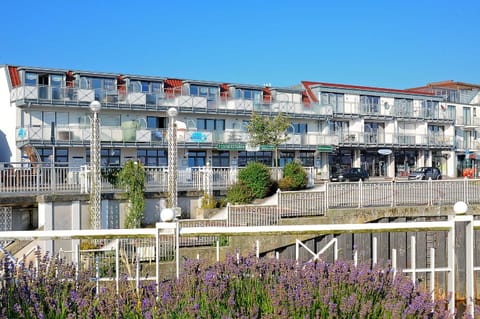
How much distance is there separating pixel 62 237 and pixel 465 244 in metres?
3.45

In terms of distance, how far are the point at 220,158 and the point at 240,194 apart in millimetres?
22290

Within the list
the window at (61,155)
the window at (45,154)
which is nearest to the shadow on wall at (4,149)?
the window at (45,154)

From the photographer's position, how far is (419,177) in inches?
1949

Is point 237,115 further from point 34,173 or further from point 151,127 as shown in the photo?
point 34,173

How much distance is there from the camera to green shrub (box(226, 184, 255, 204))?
26.4 m

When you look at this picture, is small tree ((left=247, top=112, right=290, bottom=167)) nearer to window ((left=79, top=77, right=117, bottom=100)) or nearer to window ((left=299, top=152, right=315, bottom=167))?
window ((left=299, top=152, right=315, bottom=167))

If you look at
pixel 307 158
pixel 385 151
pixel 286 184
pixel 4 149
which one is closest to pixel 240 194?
pixel 286 184

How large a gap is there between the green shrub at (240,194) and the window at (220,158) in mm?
21286

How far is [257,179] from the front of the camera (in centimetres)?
2683

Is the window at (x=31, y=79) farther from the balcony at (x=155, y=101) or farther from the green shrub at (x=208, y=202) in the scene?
the green shrub at (x=208, y=202)

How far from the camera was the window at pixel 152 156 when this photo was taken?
44.3 m

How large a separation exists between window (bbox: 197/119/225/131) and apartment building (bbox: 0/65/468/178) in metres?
0.09

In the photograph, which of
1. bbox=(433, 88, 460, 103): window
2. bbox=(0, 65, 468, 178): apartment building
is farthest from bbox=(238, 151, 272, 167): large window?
bbox=(433, 88, 460, 103): window

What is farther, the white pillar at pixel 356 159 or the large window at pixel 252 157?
the white pillar at pixel 356 159
